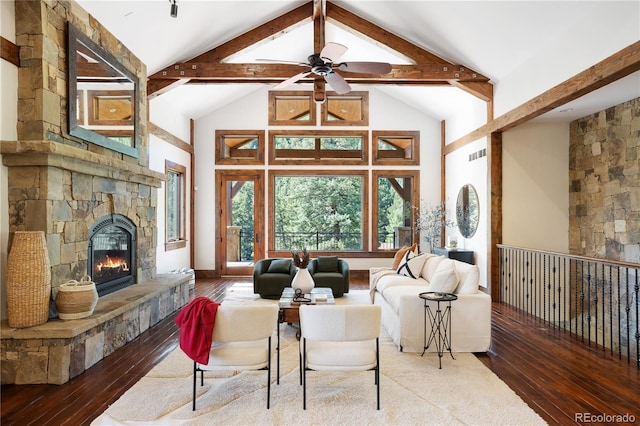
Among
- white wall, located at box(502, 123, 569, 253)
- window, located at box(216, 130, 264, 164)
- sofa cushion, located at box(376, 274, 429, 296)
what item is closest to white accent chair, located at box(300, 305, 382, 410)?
sofa cushion, located at box(376, 274, 429, 296)

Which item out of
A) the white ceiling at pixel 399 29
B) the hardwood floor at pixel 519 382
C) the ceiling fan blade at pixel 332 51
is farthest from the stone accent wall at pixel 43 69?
the ceiling fan blade at pixel 332 51

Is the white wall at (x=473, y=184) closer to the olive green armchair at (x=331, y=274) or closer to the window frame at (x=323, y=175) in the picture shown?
the window frame at (x=323, y=175)

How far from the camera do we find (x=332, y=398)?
300 cm

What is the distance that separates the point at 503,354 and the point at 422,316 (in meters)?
0.91

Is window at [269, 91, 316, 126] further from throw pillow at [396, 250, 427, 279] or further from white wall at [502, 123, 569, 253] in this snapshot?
throw pillow at [396, 250, 427, 279]

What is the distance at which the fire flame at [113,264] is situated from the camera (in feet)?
15.2

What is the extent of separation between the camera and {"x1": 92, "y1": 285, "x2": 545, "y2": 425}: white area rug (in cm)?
270

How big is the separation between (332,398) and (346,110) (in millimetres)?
7369

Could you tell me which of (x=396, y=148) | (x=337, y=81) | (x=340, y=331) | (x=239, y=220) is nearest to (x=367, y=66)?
(x=337, y=81)

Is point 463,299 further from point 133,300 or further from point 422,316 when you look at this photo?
point 133,300

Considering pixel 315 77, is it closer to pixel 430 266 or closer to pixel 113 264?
pixel 430 266

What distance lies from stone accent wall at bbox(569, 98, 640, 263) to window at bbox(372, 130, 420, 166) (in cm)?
328

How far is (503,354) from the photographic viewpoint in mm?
4031

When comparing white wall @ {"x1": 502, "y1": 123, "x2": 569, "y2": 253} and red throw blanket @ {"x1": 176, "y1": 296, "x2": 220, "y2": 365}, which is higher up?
white wall @ {"x1": 502, "y1": 123, "x2": 569, "y2": 253}
